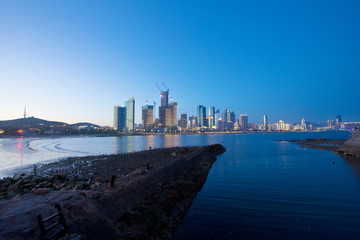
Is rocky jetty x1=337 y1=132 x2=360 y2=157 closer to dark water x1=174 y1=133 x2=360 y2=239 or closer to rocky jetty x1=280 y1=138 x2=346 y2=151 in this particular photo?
rocky jetty x1=280 y1=138 x2=346 y2=151

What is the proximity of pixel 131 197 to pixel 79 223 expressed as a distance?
3.66 meters

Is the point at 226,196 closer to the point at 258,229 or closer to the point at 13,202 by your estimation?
the point at 258,229

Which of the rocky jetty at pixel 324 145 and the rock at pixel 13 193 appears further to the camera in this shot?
the rocky jetty at pixel 324 145

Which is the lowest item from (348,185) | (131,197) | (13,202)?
(348,185)

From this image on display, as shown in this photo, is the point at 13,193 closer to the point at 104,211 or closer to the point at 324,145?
the point at 104,211

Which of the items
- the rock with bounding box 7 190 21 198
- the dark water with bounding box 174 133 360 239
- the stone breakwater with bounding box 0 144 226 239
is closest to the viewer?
the stone breakwater with bounding box 0 144 226 239

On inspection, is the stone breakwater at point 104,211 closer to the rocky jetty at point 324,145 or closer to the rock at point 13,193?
the rock at point 13,193

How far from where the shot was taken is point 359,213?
36.1 ft

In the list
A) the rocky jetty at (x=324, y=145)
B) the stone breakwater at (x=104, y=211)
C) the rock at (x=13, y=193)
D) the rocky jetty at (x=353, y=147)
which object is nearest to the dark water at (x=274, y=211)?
the stone breakwater at (x=104, y=211)

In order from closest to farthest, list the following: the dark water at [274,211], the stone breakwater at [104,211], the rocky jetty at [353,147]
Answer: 1. the stone breakwater at [104,211]
2. the dark water at [274,211]
3. the rocky jetty at [353,147]

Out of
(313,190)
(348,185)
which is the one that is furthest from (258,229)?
(348,185)

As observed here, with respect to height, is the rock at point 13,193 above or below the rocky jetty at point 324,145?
above

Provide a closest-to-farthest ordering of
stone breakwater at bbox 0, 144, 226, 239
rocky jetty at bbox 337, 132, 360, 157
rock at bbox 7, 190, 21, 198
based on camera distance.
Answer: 1. stone breakwater at bbox 0, 144, 226, 239
2. rock at bbox 7, 190, 21, 198
3. rocky jetty at bbox 337, 132, 360, 157

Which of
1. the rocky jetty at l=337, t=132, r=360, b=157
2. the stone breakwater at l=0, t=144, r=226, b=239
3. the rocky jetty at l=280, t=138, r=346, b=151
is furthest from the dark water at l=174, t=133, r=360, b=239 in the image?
the rocky jetty at l=280, t=138, r=346, b=151
